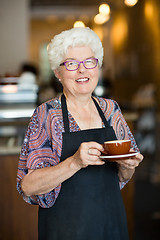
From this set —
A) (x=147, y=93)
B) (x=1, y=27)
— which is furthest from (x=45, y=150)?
(x=1, y=27)

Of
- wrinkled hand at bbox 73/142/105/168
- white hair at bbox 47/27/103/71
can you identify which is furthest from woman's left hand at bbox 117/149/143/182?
white hair at bbox 47/27/103/71

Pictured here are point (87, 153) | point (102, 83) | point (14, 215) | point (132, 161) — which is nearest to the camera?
point (87, 153)

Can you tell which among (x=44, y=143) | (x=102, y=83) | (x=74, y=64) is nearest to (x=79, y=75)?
(x=74, y=64)

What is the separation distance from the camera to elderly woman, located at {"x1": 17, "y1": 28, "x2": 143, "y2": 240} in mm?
1584

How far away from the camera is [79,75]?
1.61 meters

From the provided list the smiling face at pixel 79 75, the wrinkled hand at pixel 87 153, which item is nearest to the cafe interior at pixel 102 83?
the smiling face at pixel 79 75

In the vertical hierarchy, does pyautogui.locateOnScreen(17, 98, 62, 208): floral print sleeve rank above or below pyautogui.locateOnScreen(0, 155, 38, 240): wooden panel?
above

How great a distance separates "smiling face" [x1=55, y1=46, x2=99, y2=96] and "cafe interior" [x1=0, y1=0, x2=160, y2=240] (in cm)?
149

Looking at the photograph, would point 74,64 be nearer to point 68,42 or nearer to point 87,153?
point 68,42

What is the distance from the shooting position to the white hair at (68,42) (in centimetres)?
160

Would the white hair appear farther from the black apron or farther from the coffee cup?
the coffee cup

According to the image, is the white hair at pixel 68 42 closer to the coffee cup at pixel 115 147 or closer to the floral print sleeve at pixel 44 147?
the floral print sleeve at pixel 44 147

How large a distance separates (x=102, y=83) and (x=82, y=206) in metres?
3.45

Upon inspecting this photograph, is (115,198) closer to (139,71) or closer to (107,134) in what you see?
(107,134)
